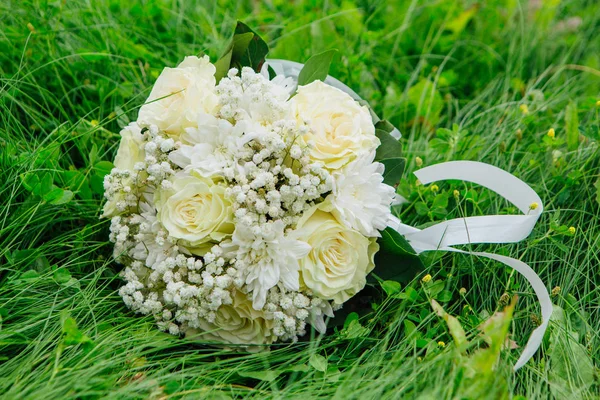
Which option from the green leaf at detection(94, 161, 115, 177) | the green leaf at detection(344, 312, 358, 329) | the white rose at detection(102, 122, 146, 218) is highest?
the white rose at detection(102, 122, 146, 218)

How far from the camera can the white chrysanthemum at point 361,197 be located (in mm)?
1030

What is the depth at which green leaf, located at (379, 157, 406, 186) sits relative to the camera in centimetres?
118

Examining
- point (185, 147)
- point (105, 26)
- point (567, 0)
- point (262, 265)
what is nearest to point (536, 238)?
point (262, 265)

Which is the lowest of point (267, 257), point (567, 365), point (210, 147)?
point (567, 365)

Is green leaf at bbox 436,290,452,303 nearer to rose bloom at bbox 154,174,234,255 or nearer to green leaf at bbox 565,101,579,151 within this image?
rose bloom at bbox 154,174,234,255

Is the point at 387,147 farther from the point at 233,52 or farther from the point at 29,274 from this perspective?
the point at 29,274

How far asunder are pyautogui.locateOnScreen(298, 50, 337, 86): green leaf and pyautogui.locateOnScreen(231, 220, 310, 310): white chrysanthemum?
353mm

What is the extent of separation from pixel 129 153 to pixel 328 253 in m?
0.42

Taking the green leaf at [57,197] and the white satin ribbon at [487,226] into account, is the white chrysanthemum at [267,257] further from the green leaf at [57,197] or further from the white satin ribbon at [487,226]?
the green leaf at [57,197]

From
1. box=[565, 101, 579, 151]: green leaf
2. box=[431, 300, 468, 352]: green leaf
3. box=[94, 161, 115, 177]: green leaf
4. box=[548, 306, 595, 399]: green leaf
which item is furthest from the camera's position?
box=[565, 101, 579, 151]: green leaf

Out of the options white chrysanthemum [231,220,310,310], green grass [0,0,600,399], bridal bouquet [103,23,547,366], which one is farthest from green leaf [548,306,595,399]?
white chrysanthemum [231,220,310,310]

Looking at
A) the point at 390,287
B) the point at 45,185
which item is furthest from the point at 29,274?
Answer: the point at 390,287

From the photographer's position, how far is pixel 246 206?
1010mm

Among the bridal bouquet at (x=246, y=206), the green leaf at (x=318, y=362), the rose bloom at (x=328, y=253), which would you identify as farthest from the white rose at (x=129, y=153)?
the green leaf at (x=318, y=362)
